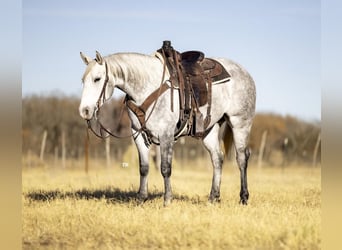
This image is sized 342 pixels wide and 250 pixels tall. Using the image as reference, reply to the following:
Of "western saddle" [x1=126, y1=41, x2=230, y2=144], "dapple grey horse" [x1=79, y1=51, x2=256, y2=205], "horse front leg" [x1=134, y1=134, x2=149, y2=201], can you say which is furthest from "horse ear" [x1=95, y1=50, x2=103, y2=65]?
"horse front leg" [x1=134, y1=134, x2=149, y2=201]

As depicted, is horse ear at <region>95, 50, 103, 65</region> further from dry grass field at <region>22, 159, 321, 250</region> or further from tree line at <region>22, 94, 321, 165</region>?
tree line at <region>22, 94, 321, 165</region>

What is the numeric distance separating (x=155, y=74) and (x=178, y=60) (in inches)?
23.1

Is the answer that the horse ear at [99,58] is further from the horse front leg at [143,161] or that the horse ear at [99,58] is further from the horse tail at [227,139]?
the horse tail at [227,139]

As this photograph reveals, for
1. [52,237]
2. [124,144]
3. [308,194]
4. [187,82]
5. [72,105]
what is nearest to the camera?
[52,237]

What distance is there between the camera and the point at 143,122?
7812 millimetres

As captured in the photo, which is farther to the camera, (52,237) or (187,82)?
(187,82)

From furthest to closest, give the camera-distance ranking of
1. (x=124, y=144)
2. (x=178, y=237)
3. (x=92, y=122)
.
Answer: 1. (x=124, y=144)
2. (x=92, y=122)
3. (x=178, y=237)

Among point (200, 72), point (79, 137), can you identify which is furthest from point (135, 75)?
point (79, 137)

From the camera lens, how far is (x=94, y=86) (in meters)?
7.36

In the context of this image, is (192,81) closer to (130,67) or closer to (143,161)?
(130,67)

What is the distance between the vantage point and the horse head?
7.27m
